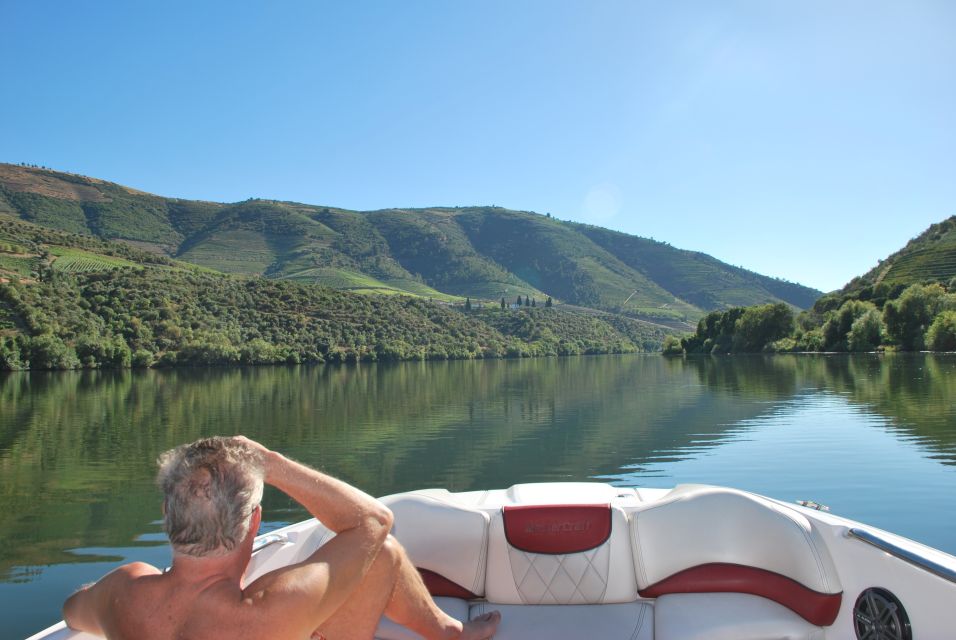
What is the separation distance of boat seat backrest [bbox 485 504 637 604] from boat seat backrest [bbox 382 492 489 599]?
135 millimetres

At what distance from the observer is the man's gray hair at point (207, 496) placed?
202cm

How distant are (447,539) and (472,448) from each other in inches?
590

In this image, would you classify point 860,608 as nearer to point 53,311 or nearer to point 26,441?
point 26,441

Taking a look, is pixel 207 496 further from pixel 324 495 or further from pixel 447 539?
pixel 447 539

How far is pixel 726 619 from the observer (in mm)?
3918

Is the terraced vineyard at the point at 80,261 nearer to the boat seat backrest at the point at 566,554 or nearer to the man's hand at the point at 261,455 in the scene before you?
the boat seat backrest at the point at 566,554

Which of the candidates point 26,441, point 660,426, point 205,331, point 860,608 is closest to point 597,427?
point 660,426

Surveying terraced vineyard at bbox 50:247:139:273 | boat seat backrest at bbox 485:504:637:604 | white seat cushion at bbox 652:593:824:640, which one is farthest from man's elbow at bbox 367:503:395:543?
terraced vineyard at bbox 50:247:139:273

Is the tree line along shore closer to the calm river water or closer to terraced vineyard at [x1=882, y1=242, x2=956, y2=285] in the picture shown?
terraced vineyard at [x1=882, y1=242, x2=956, y2=285]

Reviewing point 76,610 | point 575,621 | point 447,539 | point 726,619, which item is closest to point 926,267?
point 726,619

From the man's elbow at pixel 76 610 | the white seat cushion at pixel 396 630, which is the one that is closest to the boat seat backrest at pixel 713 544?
the white seat cushion at pixel 396 630

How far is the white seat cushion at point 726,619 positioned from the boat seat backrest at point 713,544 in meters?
0.09

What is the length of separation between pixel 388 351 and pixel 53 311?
45125mm

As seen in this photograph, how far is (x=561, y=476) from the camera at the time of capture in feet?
48.6
